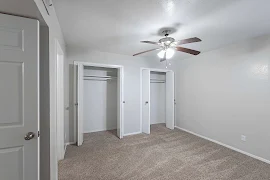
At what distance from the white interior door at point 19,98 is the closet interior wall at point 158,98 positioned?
391cm

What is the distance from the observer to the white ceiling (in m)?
1.55

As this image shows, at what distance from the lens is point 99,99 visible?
400 cm

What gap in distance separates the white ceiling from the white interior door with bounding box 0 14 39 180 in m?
0.63

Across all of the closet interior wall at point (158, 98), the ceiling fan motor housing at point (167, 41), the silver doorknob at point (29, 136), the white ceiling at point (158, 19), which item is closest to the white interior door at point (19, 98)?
the silver doorknob at point (29, 136)

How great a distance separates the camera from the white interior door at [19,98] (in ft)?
3.88

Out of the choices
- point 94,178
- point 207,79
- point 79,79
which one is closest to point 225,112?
point 207,79

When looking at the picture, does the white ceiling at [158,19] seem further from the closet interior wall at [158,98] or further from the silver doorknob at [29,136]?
the closet interior wall at [158,98]

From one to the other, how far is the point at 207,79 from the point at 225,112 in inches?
36.6

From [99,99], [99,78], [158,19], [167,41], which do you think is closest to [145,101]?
[99,99]

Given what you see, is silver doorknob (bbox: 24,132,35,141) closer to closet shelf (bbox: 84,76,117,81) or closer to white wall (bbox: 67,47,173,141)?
white wall (bbox: 67,47,173,141)

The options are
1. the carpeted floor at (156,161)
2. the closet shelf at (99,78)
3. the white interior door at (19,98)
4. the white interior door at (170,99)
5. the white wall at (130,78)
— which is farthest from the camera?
the white interior door at (170,99)

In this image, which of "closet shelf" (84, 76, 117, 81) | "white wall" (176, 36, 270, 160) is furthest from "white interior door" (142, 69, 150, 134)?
"white wall" (176, 36, 270, 160)

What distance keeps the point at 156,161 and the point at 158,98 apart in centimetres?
278

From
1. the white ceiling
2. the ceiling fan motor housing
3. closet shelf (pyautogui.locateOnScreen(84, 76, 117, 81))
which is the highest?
the white ceiling
